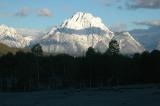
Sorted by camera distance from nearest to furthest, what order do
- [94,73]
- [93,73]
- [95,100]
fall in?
[95,100] → [94,73] → [93,73]

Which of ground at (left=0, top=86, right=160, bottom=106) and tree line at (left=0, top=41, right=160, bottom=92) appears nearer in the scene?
ground at (left=0, top=86, right=160, bottom=106)

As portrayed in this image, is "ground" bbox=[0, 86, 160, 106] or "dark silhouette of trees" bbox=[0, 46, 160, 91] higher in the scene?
"dark silhouette of trees" bbox=[0, 46, 160, 91]

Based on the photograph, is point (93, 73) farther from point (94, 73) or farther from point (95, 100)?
point (95, 100)

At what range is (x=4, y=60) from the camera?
17625 cm

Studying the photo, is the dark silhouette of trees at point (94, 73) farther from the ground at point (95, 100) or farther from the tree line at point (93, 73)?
the ground at point (95, 100)

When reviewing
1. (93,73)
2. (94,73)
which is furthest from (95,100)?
(93,73)

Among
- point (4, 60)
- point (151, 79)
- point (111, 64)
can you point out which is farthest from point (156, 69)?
point (4, 60)

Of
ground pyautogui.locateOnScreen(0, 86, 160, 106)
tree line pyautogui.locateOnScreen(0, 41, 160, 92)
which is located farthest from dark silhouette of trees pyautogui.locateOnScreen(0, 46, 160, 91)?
ground pyautogui.locateOnScreen(0, 86, 160, 106)

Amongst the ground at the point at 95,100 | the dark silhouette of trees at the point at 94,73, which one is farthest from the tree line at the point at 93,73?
the ground at the point at 95,100

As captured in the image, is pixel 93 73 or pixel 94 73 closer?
pixel 94 73

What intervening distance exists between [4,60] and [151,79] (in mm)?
57988

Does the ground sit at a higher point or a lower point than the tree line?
lower

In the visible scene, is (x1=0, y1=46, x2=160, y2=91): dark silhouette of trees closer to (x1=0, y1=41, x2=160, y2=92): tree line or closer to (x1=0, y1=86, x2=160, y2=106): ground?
(x1=0, y1=41, x2=160, y2=92): tree line

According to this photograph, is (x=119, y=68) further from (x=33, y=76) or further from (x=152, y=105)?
(x=152, y=105)
